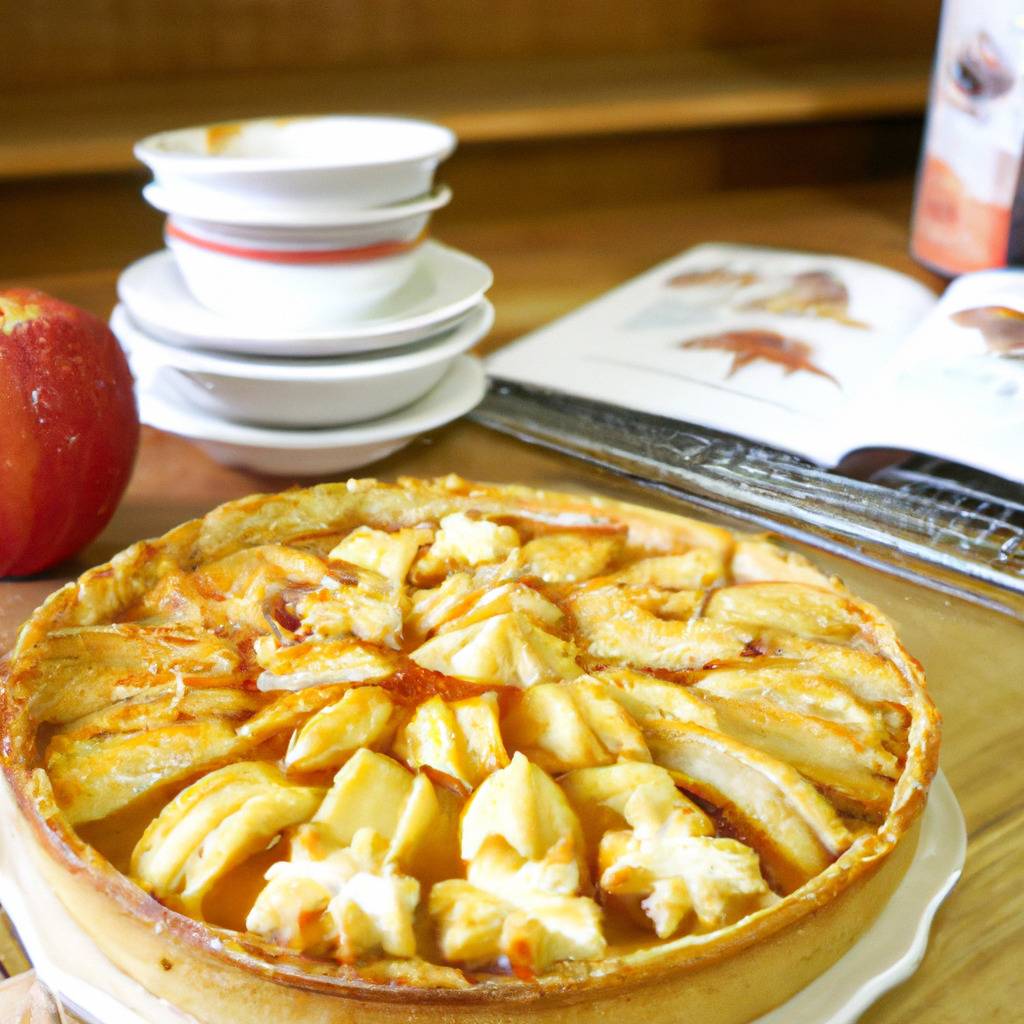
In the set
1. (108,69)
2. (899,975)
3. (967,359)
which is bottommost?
(899,975)

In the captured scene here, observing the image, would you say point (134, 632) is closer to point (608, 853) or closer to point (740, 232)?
point (608, 853)

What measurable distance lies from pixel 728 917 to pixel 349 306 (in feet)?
2.29

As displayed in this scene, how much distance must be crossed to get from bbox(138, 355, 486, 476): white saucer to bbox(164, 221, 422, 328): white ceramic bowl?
10 cm

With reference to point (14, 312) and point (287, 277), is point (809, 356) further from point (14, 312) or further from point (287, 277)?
point (14, 312)

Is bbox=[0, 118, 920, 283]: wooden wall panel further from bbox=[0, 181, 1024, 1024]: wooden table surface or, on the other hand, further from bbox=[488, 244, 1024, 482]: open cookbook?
bbox=[488, 244, 1024, 482]: open cookbook

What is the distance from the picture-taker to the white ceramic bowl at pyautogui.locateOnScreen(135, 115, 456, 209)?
1009 millimetres

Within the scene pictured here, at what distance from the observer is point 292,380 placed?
1.05 m

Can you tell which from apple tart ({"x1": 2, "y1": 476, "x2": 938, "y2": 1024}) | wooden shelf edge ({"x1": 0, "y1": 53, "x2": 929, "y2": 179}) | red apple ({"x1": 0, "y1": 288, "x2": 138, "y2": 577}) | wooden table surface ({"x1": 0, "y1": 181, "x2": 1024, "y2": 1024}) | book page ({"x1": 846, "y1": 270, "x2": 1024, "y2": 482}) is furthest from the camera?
wooden shelf edge ({"x1": 0, "y1": 53, "x2": 929, "y2": 179})

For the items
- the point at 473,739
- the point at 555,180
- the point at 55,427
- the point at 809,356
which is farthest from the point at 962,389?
the point at 555,180

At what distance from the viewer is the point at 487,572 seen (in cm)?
87

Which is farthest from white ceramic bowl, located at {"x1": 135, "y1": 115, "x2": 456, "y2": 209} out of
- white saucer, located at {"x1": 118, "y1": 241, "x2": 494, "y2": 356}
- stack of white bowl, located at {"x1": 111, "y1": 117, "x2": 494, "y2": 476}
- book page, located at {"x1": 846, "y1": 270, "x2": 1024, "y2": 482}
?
book page, located at {"x1": 846, "y1": 270, "x2": 1024, "y2": 482}

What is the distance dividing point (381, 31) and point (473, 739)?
1695 mm

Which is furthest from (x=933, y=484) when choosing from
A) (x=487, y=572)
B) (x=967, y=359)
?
(x=487, y=572)

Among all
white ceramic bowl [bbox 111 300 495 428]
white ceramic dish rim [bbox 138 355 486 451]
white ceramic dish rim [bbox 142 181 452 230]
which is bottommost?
white ceramic dish rim [bbox 138 355 486 451]
